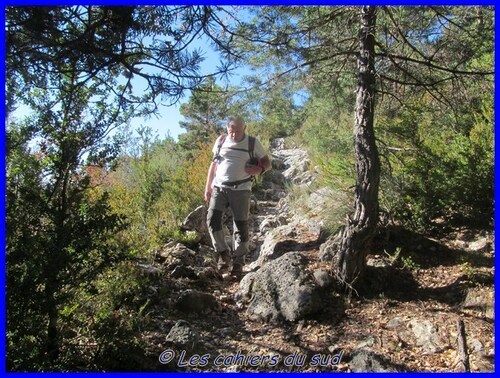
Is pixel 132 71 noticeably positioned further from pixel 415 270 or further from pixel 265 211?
pixel 265 211

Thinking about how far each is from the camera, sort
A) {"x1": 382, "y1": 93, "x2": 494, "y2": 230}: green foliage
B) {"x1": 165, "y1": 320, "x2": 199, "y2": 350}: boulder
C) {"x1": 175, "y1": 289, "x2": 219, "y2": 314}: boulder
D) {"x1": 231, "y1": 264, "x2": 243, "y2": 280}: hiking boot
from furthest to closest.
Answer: {"x1": 382, "y1": 93, "x2": 494, "y2": 230}: green foliage
{"x1": 231, "y1": 264, "x2": 243, "y2": 280}: hiking boot
{"x1": 175, "y1": 289, "x2": 219, "y2": 314}: boulder
{"x1": 165, "y1": 320, "x2": 199, "y2": 350}: boulder

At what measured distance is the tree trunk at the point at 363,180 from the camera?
346 centimetres

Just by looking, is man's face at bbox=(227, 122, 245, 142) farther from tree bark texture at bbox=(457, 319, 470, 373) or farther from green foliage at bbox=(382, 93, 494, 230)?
tree bark texture at bbox=(457, 319, 470, 373)

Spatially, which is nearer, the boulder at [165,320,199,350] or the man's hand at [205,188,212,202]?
the boulder at [165,320,199,350]

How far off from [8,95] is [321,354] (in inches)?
103

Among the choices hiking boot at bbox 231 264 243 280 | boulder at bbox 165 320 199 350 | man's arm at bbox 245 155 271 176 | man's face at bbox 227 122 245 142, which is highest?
man's face at bbox 227 122 245 142

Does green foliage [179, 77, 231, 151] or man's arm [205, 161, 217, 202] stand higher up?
green foliage [179, 77, 231, 151]

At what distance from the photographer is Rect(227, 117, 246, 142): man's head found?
3.76 metres

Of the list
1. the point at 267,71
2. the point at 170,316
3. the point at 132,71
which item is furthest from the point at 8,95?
the point at 267,71

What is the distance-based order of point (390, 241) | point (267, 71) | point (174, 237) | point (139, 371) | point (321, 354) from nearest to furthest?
point (139, 371) → point (321, 354) → point (267, 71) → point (390, 241) → point (174, 237)

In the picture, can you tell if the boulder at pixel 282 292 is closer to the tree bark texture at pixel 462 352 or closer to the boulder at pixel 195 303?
the boulder at pixel 195 303

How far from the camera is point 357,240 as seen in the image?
141 inches

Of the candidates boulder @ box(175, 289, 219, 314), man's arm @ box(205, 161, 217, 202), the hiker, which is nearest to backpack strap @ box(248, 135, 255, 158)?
the hiker

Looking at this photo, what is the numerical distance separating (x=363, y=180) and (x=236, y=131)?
4.43 feet
